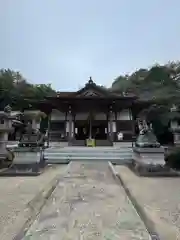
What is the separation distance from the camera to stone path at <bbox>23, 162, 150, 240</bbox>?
2988mm

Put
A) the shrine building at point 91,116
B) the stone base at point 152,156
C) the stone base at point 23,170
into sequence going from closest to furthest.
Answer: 1. the stone base at point 23,170
2. the stone base at point 152,156
3. the shrine building at point 91,116

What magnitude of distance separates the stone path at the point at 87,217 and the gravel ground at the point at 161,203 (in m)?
0.39

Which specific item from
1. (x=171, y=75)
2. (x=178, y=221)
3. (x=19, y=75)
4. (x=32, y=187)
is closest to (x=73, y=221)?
(x=178, y=221)

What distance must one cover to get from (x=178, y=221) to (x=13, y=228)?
8.69ft

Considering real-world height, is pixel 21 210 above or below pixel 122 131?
below

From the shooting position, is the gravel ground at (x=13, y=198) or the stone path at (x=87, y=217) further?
the gravel ground at (x=13, y=198)

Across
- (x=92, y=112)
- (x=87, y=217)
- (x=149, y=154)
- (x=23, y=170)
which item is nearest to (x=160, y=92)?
(x=92, y=112)

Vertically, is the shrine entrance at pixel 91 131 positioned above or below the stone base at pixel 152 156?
above

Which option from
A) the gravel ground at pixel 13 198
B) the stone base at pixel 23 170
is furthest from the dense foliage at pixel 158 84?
the gravel ground at pixel 13 198

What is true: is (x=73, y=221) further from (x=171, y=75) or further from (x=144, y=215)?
(x=171, y=75)

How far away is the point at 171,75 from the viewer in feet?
115

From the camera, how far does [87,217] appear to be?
3670 millimetres

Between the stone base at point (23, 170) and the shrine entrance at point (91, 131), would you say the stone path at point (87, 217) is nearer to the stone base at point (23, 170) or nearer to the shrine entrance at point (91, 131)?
the stone base at point (23, 170)

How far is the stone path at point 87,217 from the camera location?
9.80 feet
